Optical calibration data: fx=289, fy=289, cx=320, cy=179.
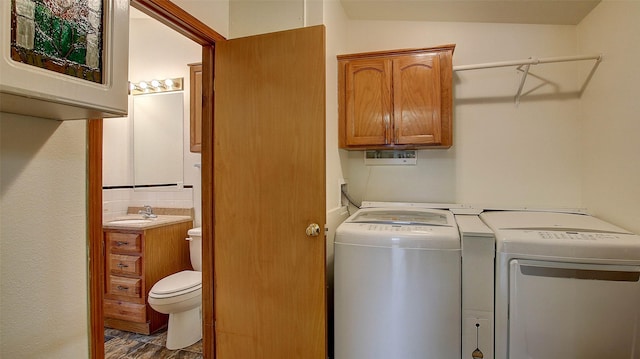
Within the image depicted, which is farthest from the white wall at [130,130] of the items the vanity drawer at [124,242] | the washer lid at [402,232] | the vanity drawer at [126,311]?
the washer lid at [402,232]

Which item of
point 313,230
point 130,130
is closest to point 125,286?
point 130,130

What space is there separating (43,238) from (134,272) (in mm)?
Answer: 1705

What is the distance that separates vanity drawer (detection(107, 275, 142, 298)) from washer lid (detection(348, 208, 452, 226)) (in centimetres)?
184

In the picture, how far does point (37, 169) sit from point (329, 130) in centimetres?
128

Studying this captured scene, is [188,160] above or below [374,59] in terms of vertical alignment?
below

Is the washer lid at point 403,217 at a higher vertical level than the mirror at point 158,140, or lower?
lower

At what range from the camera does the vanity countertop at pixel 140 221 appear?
2.28m

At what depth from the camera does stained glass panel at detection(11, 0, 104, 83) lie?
56 centimetres

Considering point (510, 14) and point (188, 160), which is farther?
point (188, 160)

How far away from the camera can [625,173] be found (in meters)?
1.48

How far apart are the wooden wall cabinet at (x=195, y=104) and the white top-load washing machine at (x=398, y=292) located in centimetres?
153

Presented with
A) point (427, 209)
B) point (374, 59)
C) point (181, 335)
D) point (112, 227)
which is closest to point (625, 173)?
point (427, 209)

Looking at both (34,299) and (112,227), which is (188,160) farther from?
(34,299)

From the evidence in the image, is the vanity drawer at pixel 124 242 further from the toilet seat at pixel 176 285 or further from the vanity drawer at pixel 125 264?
the toilet seat at pixel 176 285
